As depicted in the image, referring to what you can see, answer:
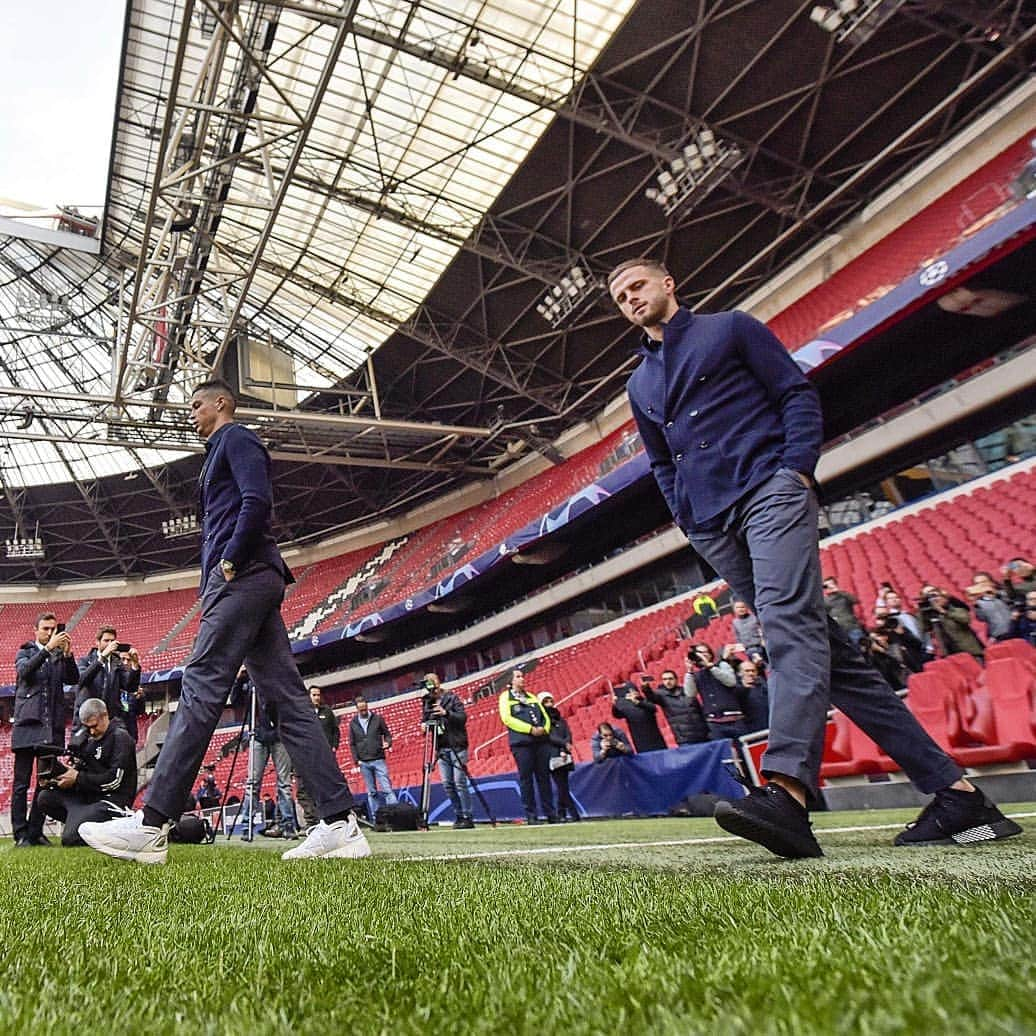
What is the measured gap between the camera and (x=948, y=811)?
2303 millimetres

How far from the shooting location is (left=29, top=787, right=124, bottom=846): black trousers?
558 cm

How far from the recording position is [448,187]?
15.8m

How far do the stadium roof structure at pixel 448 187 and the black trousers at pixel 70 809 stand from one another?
9.93m

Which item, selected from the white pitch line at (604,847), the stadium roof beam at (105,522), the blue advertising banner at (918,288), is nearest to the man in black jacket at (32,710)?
the white pitch line at (604,847)

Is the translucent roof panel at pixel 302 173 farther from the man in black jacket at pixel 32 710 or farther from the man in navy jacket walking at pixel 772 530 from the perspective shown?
the man in navy jacket walking at pixel 772 530

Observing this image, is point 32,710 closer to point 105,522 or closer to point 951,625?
point 951,625

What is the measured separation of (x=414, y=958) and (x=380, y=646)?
27722 millimetres

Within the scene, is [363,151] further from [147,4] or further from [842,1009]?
[842,1009]

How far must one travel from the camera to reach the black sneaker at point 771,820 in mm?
2039

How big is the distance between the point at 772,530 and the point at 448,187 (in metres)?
15.4

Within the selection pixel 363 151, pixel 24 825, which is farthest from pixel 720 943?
pixel 363 151

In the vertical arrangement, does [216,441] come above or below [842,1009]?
above

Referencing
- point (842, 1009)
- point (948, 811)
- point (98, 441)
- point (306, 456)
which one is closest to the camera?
point (842, 1009)

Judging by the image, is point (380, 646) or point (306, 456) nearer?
point (306, 456)
